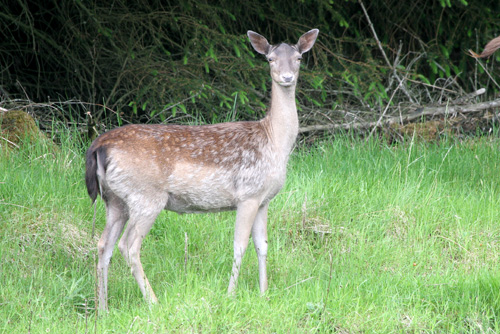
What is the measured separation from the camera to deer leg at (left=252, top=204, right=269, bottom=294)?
5441 mm

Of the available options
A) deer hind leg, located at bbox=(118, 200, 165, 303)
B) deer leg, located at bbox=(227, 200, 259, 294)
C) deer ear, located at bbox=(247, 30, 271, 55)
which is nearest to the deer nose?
deer ear, located at bbox=(247, 30, 271, 55)

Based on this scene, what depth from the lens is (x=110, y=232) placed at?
5352mm

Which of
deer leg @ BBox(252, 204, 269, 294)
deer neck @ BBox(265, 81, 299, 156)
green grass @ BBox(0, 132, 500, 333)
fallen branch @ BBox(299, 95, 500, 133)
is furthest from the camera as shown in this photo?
fallen branch @ BBox(299, 95, 500, 133)

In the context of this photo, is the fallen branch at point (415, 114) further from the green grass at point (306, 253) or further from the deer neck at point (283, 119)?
the deer neck at point (283, 119)

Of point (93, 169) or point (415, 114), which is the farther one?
point (415, 114)

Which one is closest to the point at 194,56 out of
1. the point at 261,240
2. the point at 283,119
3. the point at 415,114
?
the point at 283,119

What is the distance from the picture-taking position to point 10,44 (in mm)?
8531

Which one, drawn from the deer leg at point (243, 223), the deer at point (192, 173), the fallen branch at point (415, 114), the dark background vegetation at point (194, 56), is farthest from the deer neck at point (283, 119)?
the fallen branch at point (415, 114)

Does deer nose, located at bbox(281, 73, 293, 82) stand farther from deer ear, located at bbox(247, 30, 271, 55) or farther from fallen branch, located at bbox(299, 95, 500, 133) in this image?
fallen branch, located at bbox(299, 95, 500, 133)

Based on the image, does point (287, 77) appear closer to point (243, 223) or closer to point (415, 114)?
point (243, 223)

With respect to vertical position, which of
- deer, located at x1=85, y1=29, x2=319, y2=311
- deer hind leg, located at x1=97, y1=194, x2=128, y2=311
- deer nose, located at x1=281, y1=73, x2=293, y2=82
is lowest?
deer hind leg, located at x1=97, y1=194, x2=128, y2=311

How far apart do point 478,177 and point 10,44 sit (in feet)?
18.7

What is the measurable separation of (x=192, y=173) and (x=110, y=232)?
30.7 inches

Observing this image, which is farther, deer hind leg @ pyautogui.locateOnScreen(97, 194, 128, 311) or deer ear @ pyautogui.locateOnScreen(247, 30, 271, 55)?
deer ear @ pyautogui.locateOnScreen(247, 30, 271, 55)
